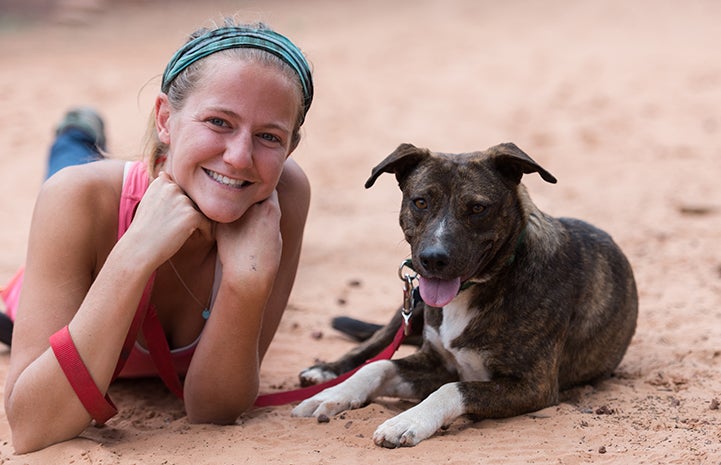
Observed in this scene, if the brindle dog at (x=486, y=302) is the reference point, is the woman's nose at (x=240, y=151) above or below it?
above

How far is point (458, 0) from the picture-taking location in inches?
771

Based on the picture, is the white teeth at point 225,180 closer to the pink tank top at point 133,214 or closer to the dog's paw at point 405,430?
the pink tank top at point 133,214

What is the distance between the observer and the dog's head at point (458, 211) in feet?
13.5

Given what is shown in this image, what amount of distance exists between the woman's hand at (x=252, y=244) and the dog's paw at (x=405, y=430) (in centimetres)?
81

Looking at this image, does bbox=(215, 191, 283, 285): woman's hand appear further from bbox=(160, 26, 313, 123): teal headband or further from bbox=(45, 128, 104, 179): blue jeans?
bbox=(45, 128, 104, 179): blue jeans

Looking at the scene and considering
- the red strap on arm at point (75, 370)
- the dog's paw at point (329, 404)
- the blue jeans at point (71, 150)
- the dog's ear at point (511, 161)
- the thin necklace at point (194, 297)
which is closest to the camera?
the red strap on arm at point (75, 370)

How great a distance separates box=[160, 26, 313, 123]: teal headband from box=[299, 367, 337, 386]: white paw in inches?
65.7

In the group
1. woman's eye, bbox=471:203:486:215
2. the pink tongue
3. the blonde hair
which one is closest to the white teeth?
the blonde hair

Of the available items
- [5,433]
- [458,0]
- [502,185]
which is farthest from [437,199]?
[458,0]

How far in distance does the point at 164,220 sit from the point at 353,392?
130 cm

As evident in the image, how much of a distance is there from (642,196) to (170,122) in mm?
6415

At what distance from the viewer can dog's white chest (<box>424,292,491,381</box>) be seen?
174 inches

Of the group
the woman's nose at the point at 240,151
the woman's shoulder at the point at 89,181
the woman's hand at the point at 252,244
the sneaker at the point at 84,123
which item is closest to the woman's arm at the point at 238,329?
the woman's hand at the point at 252,244

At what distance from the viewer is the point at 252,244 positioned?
4.08 metres
